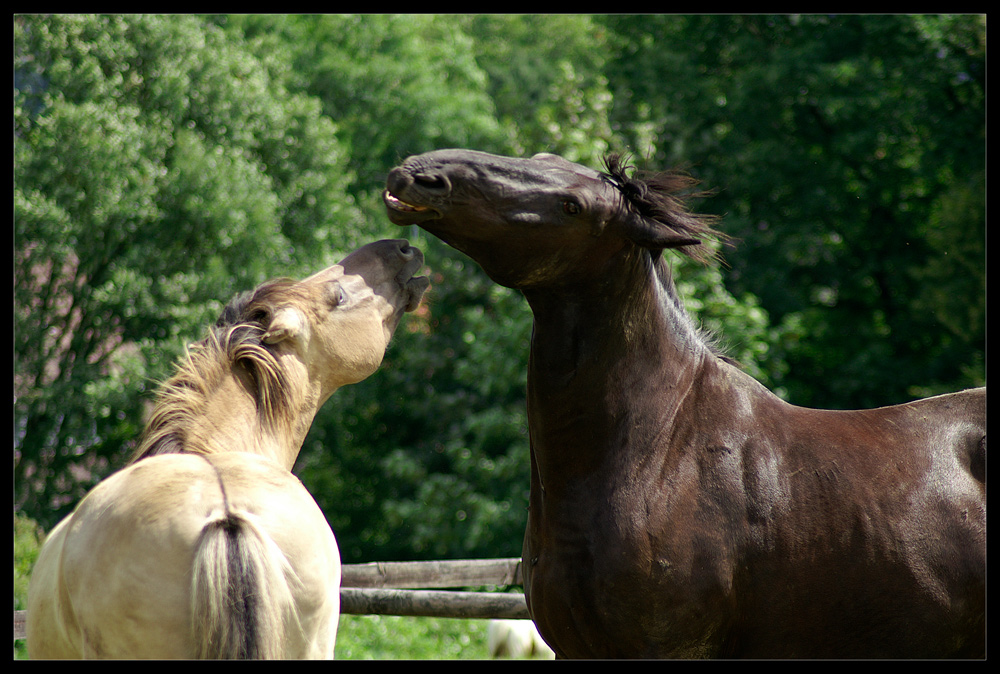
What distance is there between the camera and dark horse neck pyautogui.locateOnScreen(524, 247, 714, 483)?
2562 millimetres

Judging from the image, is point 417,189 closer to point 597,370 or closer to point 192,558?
point 597,370

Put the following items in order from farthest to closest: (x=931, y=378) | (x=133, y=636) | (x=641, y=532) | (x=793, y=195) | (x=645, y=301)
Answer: (x=793, y=195) < (x=931, y=378) < (x=645, y=301) < (x=641, y=532) < (x=133, y=636)

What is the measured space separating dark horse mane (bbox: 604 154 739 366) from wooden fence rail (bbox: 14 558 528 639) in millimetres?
2595

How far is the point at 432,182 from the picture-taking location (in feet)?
8.08

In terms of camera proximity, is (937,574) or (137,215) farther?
(137,215)

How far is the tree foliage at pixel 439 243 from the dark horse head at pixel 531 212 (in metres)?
6.45

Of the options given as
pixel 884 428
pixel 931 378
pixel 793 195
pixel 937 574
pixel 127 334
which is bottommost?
pixel 931 378

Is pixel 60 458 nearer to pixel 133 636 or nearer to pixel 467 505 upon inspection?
pixel 467 505

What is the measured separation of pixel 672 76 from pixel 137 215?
8.79 m

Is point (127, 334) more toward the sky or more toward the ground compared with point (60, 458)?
more toward the sky

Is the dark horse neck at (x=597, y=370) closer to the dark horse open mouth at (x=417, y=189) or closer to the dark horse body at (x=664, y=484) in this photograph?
the dark horse body at (x=664, y=484)

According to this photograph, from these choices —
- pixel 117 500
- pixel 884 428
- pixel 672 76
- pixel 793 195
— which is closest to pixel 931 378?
pixel 793 195

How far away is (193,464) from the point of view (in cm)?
246

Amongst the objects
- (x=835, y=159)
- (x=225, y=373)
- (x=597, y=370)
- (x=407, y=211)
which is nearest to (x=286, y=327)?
(x=225, y=373)
